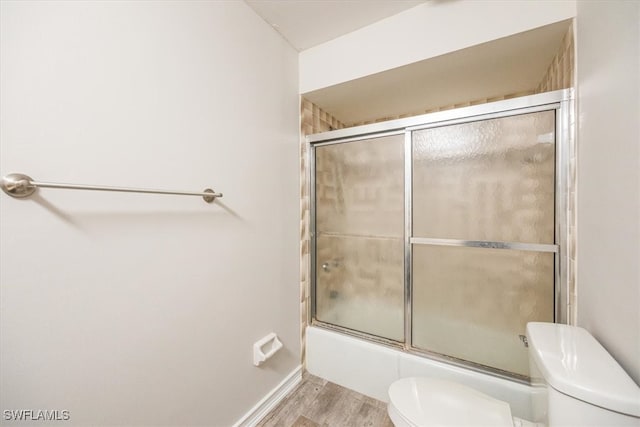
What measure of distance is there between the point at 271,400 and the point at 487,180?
5.60 ft

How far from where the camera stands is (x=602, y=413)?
58 centimetres

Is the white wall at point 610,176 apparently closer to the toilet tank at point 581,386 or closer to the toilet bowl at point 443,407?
the toilet tank at point 581,386

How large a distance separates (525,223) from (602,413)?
0.80 m

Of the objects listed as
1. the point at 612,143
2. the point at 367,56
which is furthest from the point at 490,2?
the point at 612,143

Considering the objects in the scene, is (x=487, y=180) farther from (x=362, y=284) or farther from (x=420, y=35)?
(x=362, y=284)

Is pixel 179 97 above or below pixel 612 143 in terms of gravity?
above

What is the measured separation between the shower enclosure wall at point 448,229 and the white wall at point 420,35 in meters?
0.31

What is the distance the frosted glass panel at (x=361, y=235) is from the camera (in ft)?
5.00

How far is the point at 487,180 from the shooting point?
1.26 m

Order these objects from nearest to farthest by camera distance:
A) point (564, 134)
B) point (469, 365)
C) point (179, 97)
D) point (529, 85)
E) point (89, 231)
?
1. point (89, 231)
2. point (179, 97)
3. point (564, 134)
4. point (469, 365)
5. point (529, 85)

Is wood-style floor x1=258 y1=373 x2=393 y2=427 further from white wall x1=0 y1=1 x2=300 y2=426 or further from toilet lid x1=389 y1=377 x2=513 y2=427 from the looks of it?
toilet lid x1=389 y1=377 x2=513 y2=427

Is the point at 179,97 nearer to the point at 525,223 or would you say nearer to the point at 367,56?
the point at 367,56

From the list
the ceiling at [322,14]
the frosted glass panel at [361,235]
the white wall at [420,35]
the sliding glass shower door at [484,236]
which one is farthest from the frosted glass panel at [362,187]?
the ceiling at [322,14]

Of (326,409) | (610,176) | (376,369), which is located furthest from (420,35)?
(326,409)
